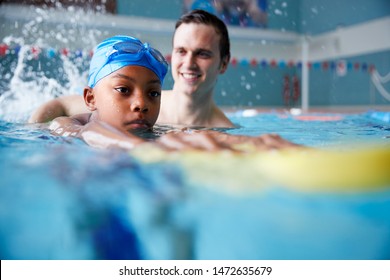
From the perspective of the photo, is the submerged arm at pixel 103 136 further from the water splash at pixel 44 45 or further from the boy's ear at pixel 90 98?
the water splash at pixel 44 45

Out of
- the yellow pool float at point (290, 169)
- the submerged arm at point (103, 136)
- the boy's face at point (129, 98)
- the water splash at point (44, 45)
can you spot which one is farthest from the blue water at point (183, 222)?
the water splash at point (44, 45)

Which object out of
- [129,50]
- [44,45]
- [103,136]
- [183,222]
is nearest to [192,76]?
[129,50]

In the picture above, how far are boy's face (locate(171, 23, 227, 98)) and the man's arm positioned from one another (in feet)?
2.35

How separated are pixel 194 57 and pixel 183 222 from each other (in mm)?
2175

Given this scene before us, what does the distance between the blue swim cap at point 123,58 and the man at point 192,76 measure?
0.73 metres

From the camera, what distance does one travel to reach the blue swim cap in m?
1.99

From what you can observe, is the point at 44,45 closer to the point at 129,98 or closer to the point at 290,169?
the point at 129,98

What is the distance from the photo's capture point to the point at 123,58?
199cm

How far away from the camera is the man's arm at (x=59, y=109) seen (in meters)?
2.77

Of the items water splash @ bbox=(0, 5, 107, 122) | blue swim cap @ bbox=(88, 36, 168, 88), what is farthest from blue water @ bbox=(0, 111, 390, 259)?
water splash @ bbox=(0, 5, 107, 122)

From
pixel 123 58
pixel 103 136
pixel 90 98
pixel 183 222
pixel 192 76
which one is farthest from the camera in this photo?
pixel 192 76

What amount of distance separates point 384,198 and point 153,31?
1021 cm

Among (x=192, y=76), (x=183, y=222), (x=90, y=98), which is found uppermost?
(x=192, y=76)
